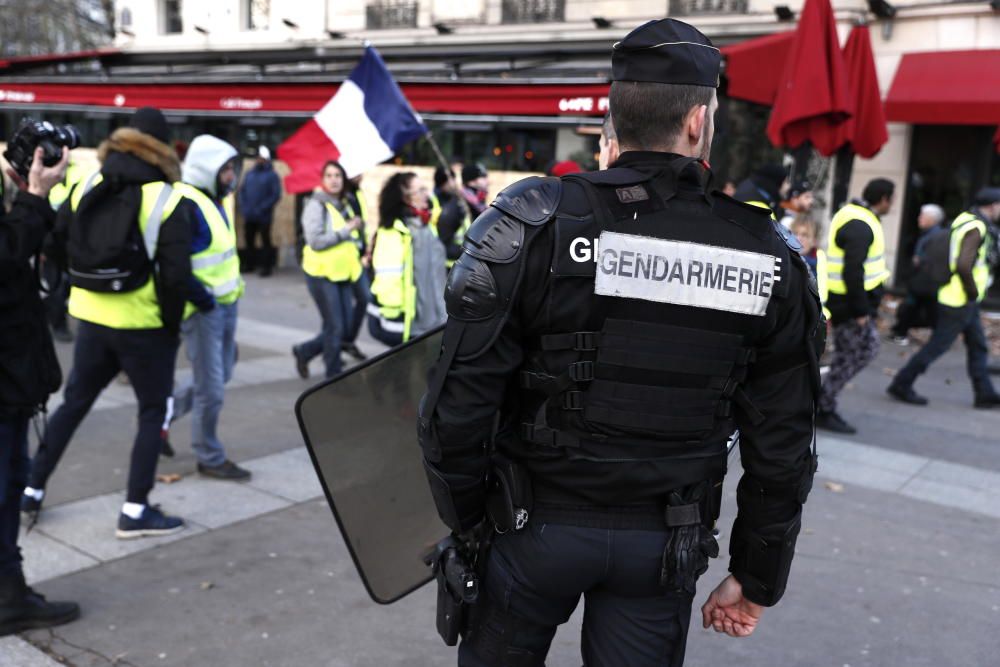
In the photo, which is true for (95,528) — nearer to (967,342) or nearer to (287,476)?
(287,476)

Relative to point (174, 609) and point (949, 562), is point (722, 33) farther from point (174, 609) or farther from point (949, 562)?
point (174, 609)

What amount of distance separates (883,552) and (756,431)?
3.11 meters

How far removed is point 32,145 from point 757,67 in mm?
9239

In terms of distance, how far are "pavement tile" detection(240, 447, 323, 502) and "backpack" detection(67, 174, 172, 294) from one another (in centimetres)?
138

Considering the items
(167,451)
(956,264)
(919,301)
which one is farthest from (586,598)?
(919,301)

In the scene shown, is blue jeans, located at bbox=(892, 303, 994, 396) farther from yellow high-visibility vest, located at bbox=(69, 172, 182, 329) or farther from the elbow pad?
the elbow pad

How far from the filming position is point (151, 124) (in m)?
4.48

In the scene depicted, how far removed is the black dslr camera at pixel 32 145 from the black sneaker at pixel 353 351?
4.23 metres

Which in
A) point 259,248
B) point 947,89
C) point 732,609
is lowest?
point 259,248

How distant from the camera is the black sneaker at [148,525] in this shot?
14.4ft

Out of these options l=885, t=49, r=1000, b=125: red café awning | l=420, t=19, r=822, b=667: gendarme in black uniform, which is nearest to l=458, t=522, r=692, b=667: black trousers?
l=420, t=19, r=822, b=667: gendarme in black uniform

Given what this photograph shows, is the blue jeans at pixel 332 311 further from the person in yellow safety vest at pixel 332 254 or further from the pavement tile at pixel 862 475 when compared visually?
the pavement tile at pixel 862 475

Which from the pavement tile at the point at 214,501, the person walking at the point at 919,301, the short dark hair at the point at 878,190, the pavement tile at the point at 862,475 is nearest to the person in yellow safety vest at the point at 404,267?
the pavement tile at the point at 214,501

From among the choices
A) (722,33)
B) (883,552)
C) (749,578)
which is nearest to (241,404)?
(883,552)
